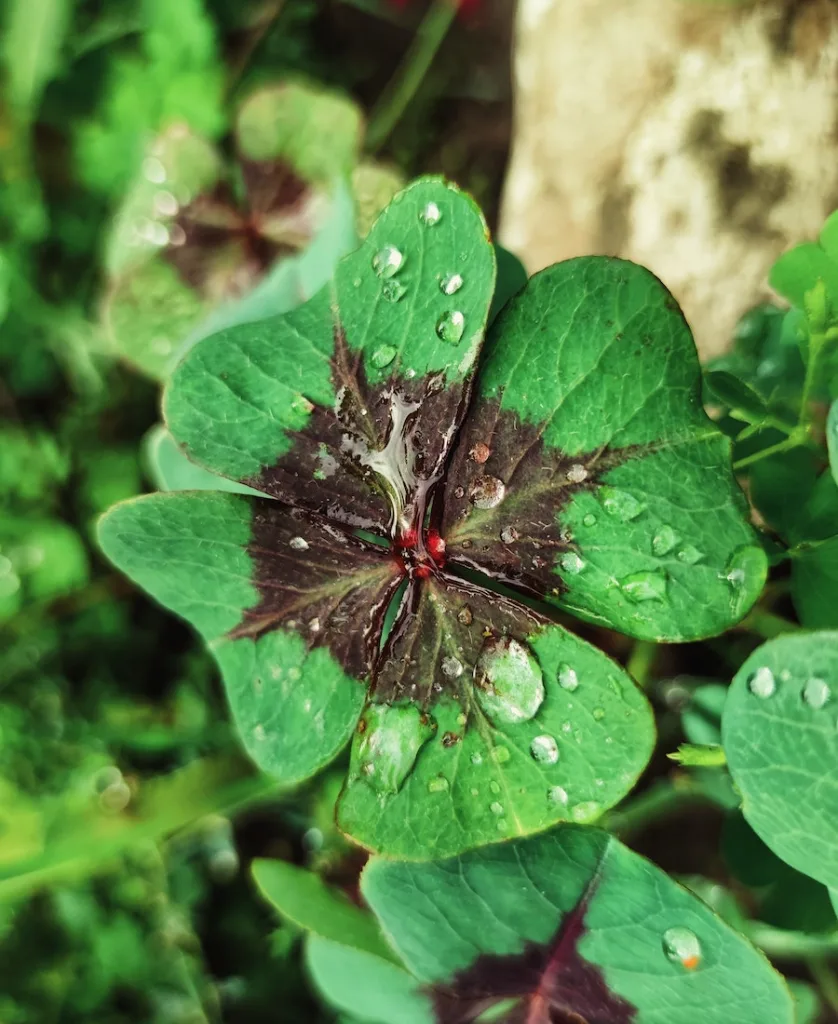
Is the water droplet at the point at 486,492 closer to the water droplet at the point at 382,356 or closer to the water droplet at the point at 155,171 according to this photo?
the water droplet at the point at 382,356

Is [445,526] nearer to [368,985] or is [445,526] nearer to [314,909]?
[314,909]

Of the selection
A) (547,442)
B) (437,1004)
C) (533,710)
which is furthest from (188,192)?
(437,1004)

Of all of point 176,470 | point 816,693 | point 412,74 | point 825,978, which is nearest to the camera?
point 816,693

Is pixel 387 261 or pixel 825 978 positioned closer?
pixel 387 261

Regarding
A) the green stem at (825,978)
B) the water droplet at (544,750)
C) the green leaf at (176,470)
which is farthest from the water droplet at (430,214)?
the green stem at (825,978)

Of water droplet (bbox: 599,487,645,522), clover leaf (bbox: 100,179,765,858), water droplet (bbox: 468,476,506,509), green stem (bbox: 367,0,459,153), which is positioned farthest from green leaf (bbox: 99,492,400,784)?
green stem (bbox: 367,0,459,153)

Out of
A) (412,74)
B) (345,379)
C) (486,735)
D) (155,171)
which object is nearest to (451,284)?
(345,379)
